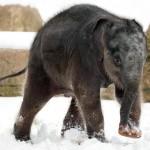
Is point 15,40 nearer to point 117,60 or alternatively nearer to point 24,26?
point 24,26

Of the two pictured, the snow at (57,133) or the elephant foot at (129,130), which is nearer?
the elephant foot at (129,130)

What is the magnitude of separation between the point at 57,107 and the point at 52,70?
267 cm

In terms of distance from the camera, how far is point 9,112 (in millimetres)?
6367

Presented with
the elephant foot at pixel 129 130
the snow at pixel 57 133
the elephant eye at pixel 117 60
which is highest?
the elephant eye at pixel 117 60

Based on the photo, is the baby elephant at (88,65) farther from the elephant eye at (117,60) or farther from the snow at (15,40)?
the snow at (15,40)

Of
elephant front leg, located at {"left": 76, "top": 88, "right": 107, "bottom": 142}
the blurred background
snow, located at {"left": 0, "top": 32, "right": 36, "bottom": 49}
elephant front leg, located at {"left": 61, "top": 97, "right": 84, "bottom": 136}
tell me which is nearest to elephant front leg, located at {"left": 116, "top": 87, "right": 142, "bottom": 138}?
elephant front leg, located at {"left": 76, "top": 88, "right": 107, "bottom": 142}

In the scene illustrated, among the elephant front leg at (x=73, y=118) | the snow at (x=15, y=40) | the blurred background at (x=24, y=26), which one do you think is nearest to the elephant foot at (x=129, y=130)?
the elephant front leg at (x=73, y=118)

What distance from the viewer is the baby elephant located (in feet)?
11.5

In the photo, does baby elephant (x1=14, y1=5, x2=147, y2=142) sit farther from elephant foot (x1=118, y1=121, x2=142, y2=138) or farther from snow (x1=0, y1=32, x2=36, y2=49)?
snow (x1=0, y1=32, x2=36, y2=49)

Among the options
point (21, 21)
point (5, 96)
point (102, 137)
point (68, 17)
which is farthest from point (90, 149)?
point (21, 21)

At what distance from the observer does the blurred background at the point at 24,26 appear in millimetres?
8594

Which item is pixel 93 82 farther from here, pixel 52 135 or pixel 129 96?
pixel 52 135

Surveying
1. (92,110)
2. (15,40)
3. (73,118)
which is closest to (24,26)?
(15,40)

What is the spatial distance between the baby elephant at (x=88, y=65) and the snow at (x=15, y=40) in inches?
187
